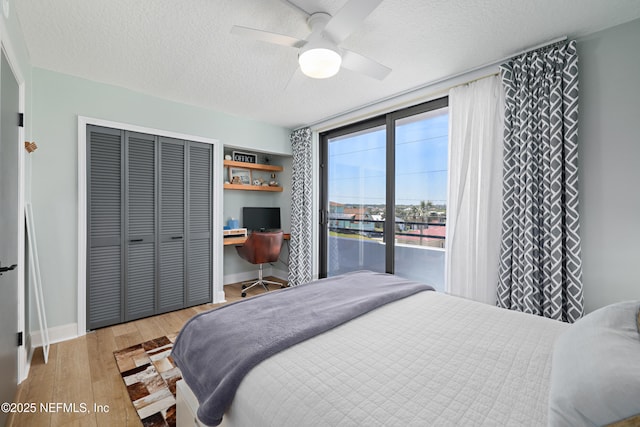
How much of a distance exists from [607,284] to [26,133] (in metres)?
4.69

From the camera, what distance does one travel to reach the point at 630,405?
1.93 ft

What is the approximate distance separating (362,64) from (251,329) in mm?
1861

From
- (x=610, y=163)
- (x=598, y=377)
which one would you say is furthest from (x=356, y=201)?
(x=598, y=377)

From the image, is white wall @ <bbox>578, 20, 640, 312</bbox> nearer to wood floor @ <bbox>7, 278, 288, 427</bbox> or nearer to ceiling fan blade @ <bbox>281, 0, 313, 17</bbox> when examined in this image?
ceiling fan blade @ <bbox>281, 0, 313, 17</bbox>

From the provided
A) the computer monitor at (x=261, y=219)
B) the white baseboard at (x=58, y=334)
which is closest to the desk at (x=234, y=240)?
the computer monitor at (x=261, y=219)

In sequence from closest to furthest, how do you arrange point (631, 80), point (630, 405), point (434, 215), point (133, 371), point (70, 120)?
1. point (630, 405)
2. point (631, 80)
3. point (133, 371)
4. point (70, 120)
5. point (434, 215)

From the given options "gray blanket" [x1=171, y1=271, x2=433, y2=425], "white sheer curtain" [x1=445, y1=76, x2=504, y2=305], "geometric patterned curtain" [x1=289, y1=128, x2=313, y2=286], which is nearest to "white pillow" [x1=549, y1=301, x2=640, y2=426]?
"gray blanket" [x1=171, y1=271, x2=433, y2=425]

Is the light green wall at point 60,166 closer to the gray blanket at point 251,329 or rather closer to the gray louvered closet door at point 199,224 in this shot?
the gray louvered closet door at point 199,224

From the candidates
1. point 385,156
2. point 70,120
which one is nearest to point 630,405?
point 385,156

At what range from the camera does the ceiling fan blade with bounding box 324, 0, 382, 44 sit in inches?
54.9

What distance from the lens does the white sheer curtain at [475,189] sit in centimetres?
239

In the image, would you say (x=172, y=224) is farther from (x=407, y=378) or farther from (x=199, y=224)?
(x=407, y=378)

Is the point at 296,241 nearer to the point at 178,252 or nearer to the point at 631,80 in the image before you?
the point at 178,252

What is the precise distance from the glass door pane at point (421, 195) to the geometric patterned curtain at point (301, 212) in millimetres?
1390
